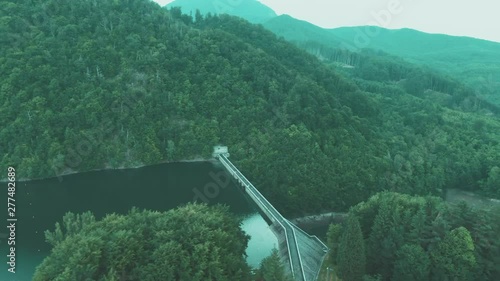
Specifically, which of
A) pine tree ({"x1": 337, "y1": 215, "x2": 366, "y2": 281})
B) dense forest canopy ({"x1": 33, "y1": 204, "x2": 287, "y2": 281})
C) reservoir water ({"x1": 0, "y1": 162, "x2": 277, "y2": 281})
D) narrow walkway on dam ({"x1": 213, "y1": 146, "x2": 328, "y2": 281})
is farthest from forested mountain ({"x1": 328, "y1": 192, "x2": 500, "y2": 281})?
reservoir water ({"x1": 0, "y1": 162, "x2": 277, "y2": 281})

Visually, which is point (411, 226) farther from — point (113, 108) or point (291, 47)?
point (291, 47)

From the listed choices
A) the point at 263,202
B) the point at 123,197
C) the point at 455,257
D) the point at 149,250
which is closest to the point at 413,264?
the point at 455,257

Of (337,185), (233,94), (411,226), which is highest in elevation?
(233,94)

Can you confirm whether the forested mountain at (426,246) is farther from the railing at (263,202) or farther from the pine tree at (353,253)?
the railing at (263,202)

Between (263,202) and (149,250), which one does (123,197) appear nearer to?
(263,202)

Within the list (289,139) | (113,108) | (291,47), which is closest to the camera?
(289,139)

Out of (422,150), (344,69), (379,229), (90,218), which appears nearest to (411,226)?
(379,229)

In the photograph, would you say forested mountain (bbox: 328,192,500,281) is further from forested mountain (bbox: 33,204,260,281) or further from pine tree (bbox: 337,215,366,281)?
forested mountain (bbox: 33,204,260,281)
